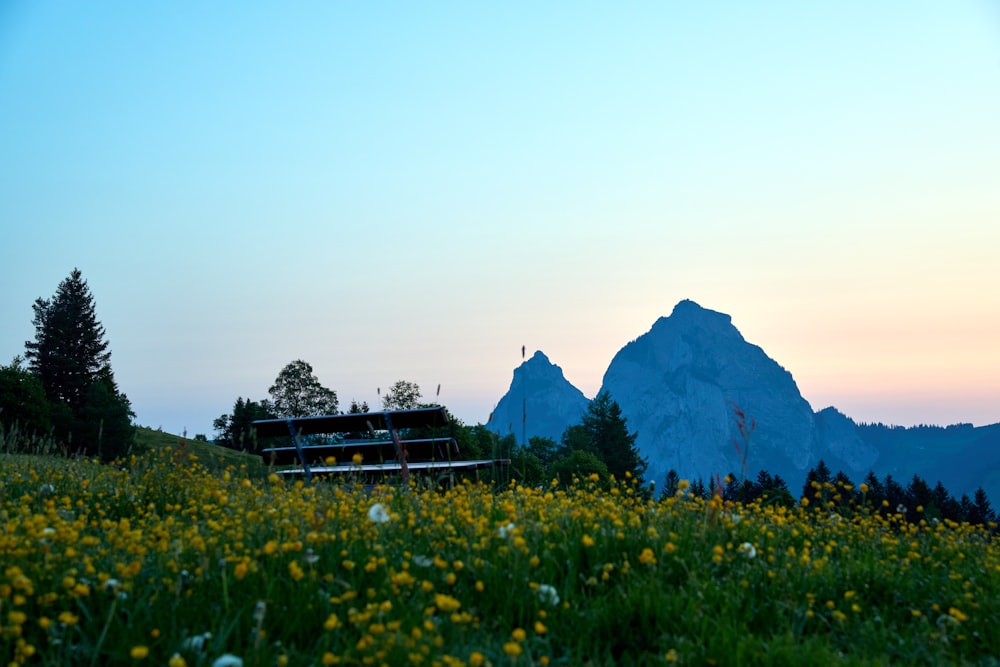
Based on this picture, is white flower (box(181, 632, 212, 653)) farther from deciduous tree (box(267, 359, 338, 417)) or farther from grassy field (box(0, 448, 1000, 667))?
deciduous tree (box(267, 359, 338, 417))

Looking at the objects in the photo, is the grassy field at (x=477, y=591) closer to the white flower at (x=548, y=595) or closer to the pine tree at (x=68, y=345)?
the white flower at (x=548, y=595)

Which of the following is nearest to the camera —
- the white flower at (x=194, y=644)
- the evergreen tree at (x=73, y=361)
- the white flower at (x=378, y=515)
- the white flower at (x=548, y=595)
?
the white flower at (x=194, y=644)

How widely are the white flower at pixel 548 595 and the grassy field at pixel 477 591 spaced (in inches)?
0.5

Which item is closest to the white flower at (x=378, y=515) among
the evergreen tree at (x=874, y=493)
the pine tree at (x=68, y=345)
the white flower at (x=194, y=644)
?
the white flower at (x=194, y=644)

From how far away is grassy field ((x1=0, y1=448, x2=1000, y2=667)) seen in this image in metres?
3.62

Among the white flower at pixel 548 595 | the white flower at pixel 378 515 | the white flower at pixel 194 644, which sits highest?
the white flower at pixel 378 515

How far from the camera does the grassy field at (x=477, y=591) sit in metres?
3.62

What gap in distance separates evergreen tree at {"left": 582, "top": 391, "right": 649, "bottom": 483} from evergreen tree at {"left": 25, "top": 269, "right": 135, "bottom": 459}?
41108 millimetres

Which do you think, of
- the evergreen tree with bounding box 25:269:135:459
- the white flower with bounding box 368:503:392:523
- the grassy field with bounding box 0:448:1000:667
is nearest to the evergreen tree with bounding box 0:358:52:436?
the evergreen tree with bounding box 25:269:135:459

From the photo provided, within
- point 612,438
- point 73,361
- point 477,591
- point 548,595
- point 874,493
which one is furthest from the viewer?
point 612,438

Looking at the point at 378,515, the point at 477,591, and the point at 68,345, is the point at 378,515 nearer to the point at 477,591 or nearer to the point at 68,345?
the point at 477,591

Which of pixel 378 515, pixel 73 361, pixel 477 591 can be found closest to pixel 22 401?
pixel 73 361

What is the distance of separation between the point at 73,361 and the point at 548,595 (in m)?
63.6

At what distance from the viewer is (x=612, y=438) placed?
7325cm
